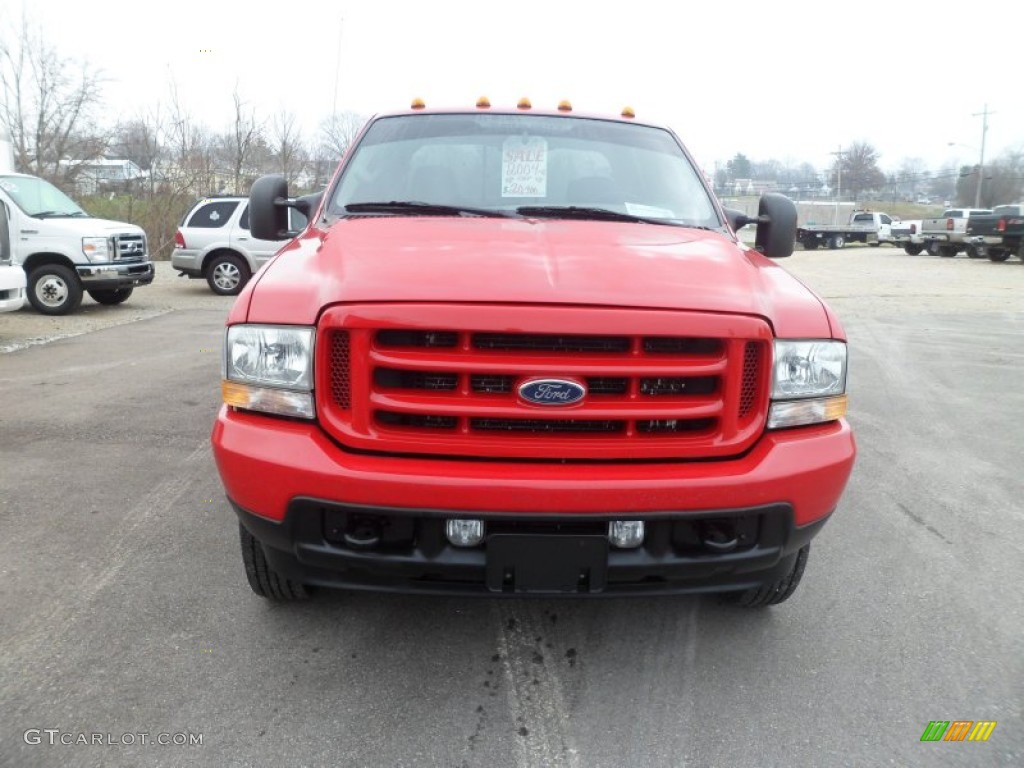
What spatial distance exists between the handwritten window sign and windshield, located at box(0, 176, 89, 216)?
10662 mm

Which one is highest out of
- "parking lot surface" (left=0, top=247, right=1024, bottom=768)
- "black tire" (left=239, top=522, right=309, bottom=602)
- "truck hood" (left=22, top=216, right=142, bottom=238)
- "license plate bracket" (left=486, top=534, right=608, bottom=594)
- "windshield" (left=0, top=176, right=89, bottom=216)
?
"windshield" (left=0, top=176, right=89, bottom=216)

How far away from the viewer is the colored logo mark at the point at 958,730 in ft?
7.87

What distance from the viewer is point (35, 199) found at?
469 inches

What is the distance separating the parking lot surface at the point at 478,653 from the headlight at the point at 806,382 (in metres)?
0.93

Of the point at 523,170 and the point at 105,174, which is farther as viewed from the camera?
the point at 105,174

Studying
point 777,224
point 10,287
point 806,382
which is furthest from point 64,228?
point 806,382

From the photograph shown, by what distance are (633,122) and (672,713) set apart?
9.43ft

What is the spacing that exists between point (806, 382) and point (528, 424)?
89 cm

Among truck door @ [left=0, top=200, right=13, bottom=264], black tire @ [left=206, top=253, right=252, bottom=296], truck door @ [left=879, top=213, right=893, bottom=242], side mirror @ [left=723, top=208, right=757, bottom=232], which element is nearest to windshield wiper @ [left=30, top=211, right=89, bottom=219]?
truck door @ [left=0, top=200, right=13, bottom=264]

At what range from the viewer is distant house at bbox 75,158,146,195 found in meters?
27.1

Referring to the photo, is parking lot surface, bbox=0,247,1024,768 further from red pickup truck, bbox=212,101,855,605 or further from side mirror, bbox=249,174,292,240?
side mirror, bbox=249,174,292,240

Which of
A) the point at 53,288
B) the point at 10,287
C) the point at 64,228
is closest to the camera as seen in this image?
the point at 10,287

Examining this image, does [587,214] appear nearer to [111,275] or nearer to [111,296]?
[111,275]

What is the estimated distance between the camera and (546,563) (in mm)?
2254
